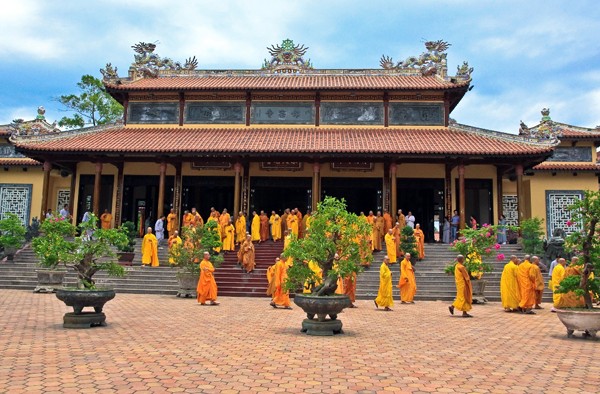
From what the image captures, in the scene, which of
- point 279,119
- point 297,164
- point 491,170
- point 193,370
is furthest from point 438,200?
point 193,370

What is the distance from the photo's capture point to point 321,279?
28.9 feet

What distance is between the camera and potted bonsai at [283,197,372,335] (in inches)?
330

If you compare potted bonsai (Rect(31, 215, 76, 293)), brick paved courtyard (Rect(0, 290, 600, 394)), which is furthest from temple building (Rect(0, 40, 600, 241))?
brick paved courtyard (Rect(0, 290, 600, 394))

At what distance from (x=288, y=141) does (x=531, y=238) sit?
9586 mm

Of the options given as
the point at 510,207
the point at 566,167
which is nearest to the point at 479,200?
the point at 510,207

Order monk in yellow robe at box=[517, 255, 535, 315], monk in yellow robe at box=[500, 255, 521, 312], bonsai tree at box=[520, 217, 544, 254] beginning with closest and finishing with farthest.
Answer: monk in yellow robe at box=[517, 255, 535, 315], monk in yellow robe at box=[500, 255, 521, 312], bonsai tree at box=[520, 217, 544, 254]

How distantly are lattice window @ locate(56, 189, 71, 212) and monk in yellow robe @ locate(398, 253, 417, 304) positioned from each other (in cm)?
1730

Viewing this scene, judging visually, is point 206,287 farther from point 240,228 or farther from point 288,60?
point 288,60

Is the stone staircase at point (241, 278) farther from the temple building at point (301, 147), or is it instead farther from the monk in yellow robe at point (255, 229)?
the temple building at point (301, 147)

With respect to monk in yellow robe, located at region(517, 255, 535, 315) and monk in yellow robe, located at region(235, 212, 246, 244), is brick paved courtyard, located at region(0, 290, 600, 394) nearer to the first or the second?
monk in yellow robe, located at region(517, 255, 535, 315)

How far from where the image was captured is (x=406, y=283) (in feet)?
43.6

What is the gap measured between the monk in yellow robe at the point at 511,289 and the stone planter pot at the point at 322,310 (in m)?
5.54

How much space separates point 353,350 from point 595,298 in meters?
4.65

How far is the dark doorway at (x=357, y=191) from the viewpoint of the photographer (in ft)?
70.3
